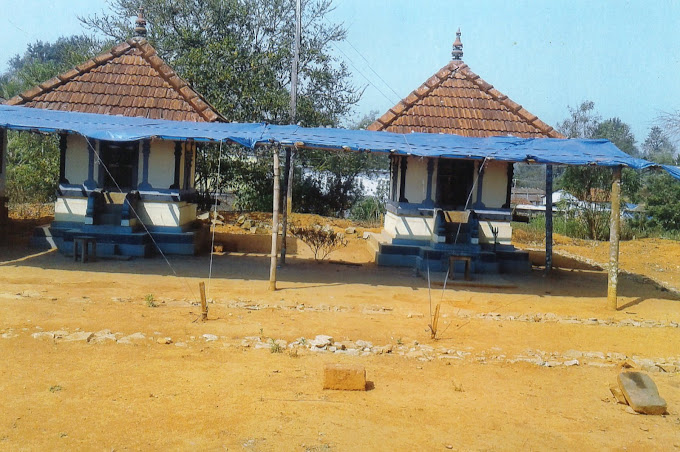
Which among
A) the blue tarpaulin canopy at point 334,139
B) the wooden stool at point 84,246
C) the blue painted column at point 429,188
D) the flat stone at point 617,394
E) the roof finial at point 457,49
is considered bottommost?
the flat stone at point 617,394

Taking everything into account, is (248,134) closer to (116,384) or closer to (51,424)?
(116,384)

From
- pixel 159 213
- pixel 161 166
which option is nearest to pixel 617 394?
pixel 159 213

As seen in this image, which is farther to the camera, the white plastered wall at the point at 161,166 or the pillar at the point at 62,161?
the white plastered wall at the point at 161,166

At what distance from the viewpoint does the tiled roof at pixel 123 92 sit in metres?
13.1

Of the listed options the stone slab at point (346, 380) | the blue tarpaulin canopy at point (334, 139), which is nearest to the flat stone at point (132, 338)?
the stone slab at point (346, 380)

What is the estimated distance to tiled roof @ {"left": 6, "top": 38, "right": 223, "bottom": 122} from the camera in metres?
13.1

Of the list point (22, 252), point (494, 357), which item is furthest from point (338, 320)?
point (22, 252)

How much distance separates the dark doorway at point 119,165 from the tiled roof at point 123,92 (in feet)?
2.42

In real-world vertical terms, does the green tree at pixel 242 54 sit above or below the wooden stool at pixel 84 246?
above

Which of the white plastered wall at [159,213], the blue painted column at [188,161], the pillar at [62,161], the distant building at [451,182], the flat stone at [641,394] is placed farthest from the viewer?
the blue painted column at [188,161]

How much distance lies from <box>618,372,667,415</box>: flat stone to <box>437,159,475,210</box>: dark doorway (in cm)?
776

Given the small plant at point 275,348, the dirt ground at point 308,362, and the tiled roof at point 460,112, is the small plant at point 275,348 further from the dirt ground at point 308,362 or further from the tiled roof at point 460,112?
the tiled roof at point 460,112

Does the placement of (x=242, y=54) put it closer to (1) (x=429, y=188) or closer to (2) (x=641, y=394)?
(1) (x=429, y=188)

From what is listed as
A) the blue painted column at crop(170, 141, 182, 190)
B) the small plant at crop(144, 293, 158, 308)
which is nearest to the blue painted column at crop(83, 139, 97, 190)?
the blue painted column at crop(170, 141, 182, 190)
